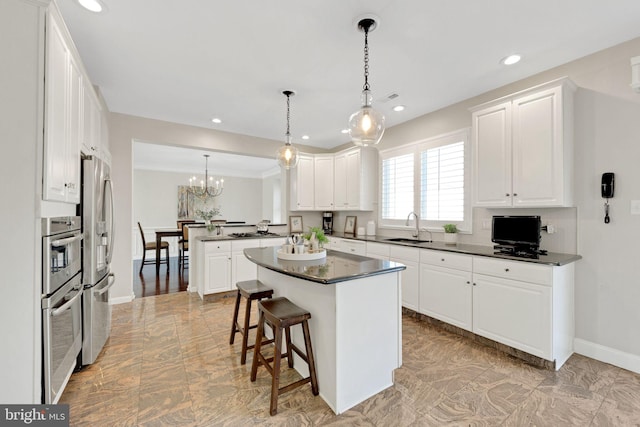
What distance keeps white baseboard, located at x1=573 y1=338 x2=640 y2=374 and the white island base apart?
1.87 m

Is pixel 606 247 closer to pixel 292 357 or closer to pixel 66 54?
pixel 292 357

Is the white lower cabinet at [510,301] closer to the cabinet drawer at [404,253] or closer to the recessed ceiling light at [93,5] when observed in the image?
the cabinet drawer at [404,253]

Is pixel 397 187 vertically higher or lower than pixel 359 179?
lower

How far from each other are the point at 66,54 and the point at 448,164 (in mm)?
3904

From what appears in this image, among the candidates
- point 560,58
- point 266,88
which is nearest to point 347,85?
point 266,88

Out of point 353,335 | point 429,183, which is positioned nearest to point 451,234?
point 429,183

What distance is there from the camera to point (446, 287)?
9.91 feet

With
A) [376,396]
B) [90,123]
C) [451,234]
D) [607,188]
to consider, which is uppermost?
[90,123]

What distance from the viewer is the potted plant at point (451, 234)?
11.5 ft

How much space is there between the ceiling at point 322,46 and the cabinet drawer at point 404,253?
6.22 ft

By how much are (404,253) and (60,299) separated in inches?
127

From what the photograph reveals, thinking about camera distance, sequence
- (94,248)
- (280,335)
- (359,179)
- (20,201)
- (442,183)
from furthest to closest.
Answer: (359,179), (442,183), (94,248), (280,335), (20,201)

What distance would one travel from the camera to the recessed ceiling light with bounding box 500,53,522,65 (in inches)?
100

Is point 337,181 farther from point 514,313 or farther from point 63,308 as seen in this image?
point 63,308
